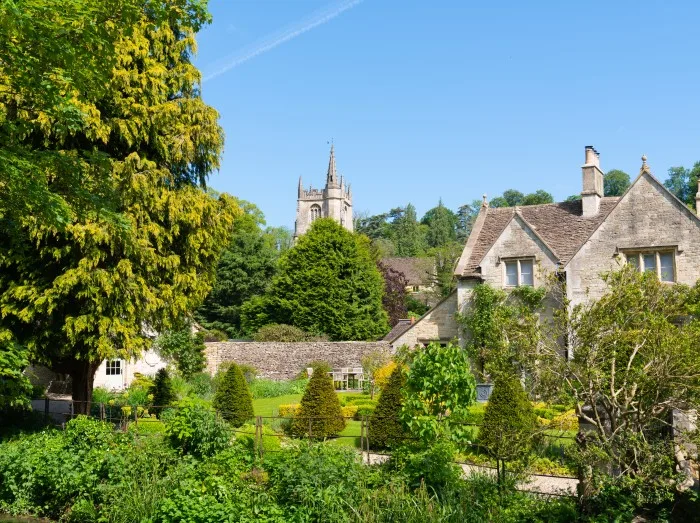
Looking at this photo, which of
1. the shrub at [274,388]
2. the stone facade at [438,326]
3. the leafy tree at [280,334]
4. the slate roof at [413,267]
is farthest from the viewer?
the slate roof at [413,267]

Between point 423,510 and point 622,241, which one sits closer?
point 423,510

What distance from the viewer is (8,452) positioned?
14.4 metres

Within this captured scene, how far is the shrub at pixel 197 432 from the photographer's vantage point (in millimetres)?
13583

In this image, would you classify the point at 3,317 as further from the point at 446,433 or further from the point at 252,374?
the point at 252,374

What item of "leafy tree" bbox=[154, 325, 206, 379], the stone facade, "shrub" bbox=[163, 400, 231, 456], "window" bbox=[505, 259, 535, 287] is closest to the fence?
"shrub" bbox=[163, 400, 231, 456]

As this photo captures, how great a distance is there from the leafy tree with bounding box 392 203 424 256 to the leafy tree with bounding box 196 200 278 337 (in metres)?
Result: 46.4

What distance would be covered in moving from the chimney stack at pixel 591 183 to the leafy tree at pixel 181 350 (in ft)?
63.3

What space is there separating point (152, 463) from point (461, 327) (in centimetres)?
1827

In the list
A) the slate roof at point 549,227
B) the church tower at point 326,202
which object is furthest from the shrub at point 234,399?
the church tower at point 326,202

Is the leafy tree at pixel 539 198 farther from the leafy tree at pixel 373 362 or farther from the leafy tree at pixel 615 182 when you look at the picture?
the leafy tree at pixel 373 362

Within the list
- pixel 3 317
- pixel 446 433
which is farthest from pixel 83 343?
pixel 446 433

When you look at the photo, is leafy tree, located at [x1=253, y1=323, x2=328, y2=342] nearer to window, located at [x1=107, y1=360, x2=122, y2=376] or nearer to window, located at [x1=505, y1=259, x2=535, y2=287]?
window, located at [x1=107, y1=360, x2=122, y2=376]

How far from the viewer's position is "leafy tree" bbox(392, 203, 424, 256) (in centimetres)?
10334

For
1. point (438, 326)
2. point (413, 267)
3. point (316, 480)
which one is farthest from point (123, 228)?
point (413, 267)
